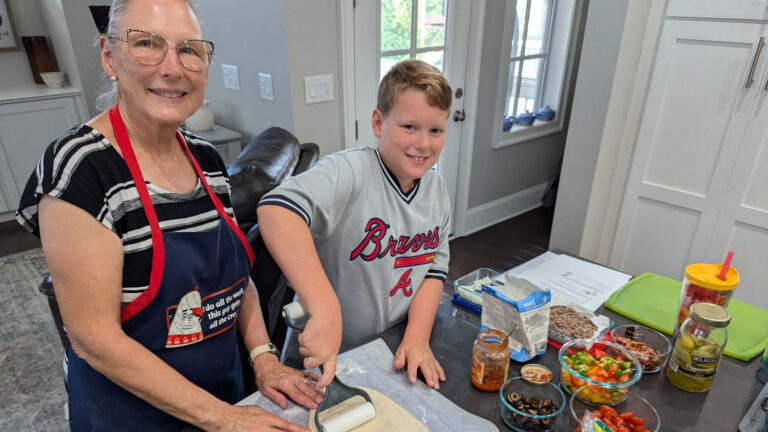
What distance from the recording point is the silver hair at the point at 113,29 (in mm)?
776

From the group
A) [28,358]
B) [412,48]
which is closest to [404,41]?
[412,48]

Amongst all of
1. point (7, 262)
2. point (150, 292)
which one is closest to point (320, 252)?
point (150, 292)

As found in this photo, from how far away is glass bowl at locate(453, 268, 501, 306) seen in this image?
114cm

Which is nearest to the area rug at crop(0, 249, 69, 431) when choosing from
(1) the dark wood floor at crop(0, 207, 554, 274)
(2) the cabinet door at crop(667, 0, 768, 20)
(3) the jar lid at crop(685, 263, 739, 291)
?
(1) the dark wood floor at crop(0, 207, 554, 274)

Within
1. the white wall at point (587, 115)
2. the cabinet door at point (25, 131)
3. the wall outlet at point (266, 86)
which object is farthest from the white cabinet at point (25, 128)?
the white wall at point (587, 115)

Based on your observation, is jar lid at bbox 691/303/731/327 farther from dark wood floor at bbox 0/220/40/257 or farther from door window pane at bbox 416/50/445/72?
dark wood floor at bbox 0/220/40/257

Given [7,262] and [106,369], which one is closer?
[106,369]

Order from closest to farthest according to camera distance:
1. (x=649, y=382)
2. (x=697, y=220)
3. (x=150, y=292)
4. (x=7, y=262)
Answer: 1. (x=150, y=292)
2. (x=649, y=382)
3. (x=697, y=220)
4. (x=7, y=262)

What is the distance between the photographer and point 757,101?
180cm

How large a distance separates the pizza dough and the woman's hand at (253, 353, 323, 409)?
0.03 metres

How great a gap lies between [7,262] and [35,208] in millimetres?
2884

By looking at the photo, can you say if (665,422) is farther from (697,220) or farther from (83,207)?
(697,220)

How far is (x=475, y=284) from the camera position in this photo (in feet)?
3.87

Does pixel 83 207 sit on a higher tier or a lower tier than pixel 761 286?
higher
